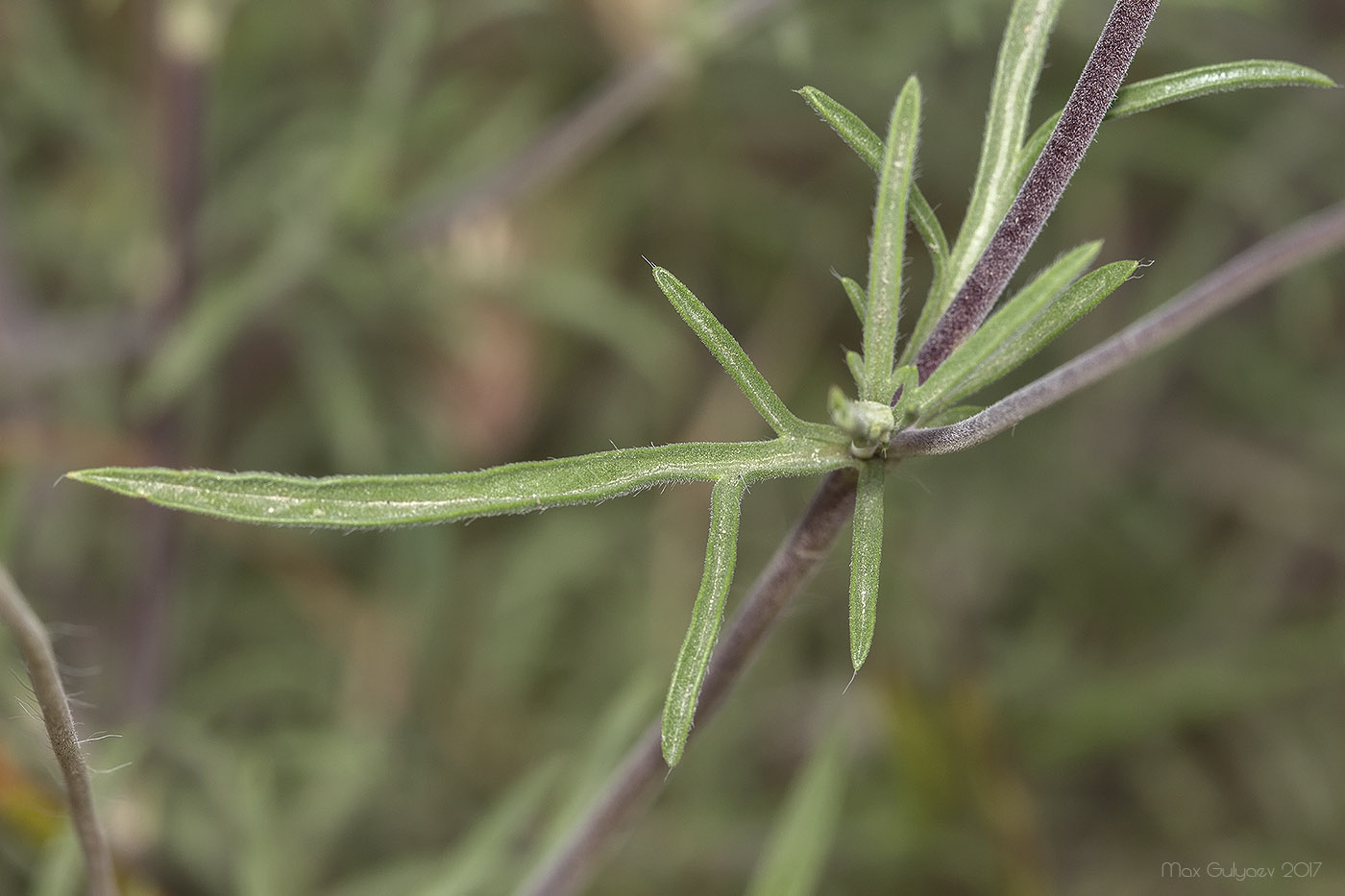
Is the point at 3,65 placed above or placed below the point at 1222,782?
above

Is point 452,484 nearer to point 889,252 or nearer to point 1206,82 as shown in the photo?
point 889,252

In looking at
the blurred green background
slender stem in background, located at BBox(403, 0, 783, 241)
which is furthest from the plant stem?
slender stem in background, located at BBox(403, 0, 783, 241)

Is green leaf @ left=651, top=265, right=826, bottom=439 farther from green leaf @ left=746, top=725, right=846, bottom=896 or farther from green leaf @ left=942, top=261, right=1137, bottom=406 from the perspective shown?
green leaf @ left=746, top=725, right=846, bottom=896

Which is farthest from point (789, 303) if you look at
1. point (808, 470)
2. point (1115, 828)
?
point (808, 470)

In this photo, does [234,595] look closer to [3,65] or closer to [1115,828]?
[3,65]

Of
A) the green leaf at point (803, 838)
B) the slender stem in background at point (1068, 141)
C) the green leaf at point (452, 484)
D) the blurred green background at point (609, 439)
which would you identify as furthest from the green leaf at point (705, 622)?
the blurred green background at point (609, 439)

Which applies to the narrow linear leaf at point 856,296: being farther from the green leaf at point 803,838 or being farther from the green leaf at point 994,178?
the green leaf at point 803,838
